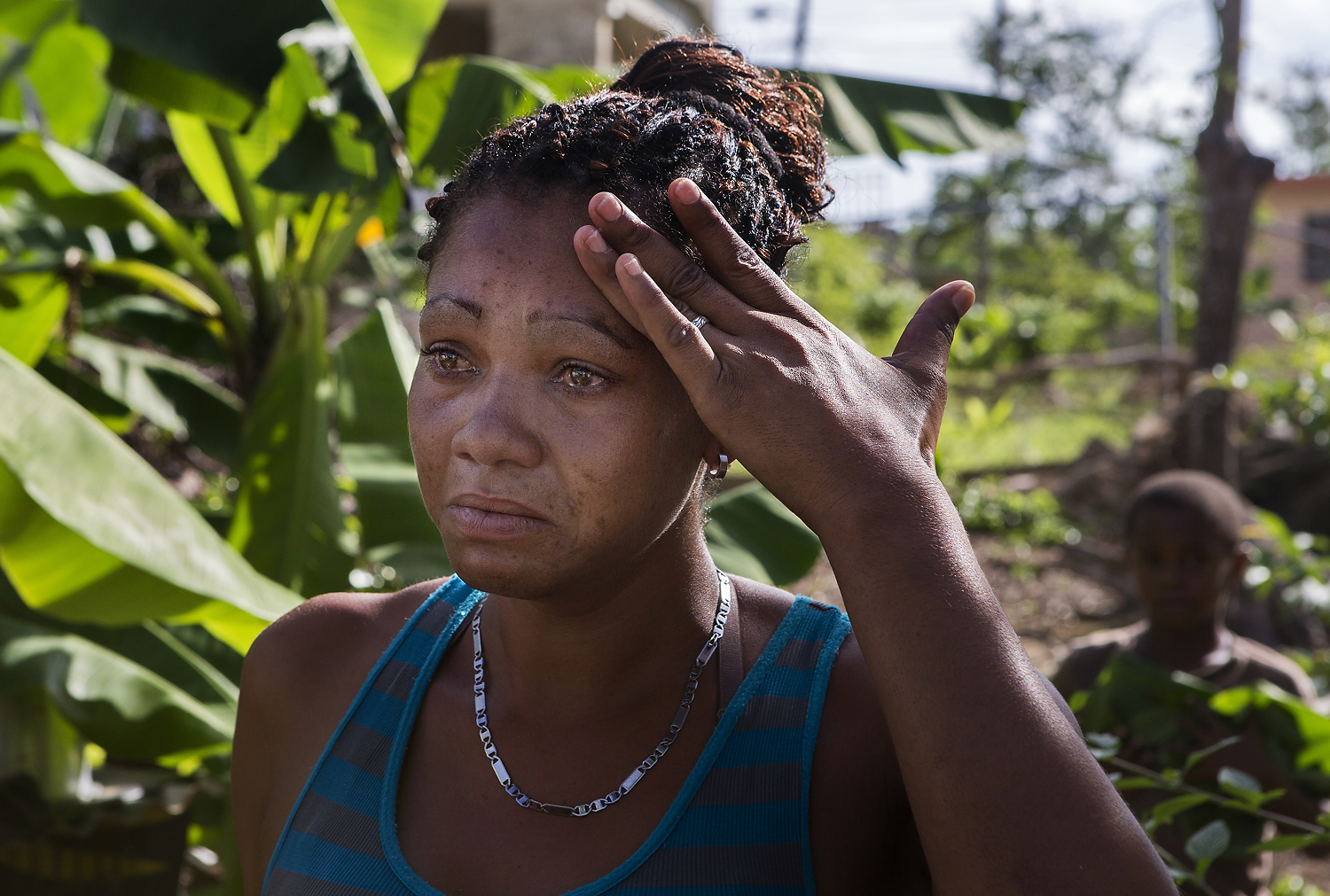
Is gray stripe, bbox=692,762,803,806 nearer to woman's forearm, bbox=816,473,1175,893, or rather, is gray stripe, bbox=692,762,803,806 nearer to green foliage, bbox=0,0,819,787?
woman's forearm, bbox=816,473,1175,893

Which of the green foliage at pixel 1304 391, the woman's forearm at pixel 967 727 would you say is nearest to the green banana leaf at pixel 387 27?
the woman's forearm at pixel 967 727

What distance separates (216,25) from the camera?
322 cm

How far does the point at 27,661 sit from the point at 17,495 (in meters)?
0.61

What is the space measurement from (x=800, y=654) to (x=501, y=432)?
0.52 m

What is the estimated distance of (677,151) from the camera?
1.32 meters

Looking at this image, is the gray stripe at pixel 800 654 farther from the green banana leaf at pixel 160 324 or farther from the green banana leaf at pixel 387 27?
the green banana leaf at pixel 160 324

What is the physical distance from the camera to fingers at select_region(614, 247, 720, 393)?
117cm

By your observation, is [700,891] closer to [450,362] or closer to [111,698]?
[450,362]

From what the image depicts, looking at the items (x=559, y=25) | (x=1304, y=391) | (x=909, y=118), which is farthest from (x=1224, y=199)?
(x=559, y=25)

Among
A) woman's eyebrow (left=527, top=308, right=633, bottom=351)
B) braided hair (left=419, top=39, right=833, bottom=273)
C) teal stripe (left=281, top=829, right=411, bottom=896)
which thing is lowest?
teal stripe (left=281, top=829, right=411, bottom=896)

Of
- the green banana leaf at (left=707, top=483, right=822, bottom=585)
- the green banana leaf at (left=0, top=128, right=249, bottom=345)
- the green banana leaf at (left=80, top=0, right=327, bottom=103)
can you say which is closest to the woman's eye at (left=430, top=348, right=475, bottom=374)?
the green banana leaf at (left=707, top=483, right=822, bottom=585)

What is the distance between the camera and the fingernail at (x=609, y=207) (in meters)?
1.20

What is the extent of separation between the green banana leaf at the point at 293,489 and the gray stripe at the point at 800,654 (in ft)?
7.00

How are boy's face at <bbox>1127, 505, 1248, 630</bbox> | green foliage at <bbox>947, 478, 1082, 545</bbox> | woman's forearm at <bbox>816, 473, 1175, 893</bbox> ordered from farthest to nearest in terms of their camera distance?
green foliage at <bbox>947, 478, 1082, 545</bbox> < boy's face at <bbox>1127, 505, 1248, 630</bbox> < woman's forearm at <bbox>816, 473, 1175, 893</bbox>
